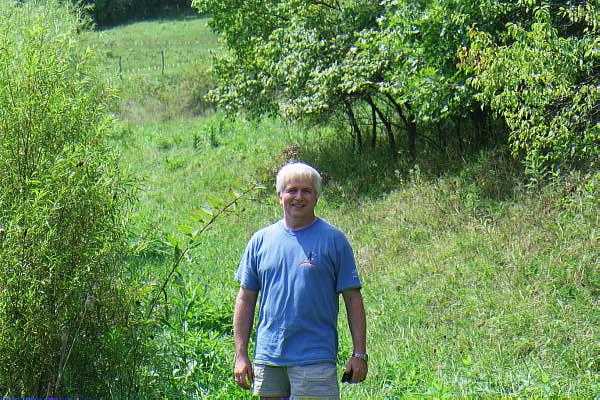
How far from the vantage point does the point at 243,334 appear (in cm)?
520

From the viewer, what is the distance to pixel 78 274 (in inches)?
255

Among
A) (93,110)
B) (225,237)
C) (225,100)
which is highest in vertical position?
(93,110)

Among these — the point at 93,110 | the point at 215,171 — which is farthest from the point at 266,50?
the point at 93,110

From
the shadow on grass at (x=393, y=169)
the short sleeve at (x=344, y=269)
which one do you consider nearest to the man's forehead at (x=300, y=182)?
the short sleeve at (x=344, y=269)

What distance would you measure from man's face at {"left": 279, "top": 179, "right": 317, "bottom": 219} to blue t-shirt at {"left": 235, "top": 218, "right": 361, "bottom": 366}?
0.10 metres

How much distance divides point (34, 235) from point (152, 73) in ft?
103

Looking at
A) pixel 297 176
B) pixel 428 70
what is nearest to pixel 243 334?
pixel 297 176

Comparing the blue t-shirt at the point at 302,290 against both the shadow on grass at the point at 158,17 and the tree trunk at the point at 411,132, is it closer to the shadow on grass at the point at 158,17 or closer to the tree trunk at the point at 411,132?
the tree trunk at the point at 411,132

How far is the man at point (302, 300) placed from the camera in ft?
16.2

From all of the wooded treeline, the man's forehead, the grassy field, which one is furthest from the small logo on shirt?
the wooded treeline

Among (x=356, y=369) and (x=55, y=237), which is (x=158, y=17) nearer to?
A: (x=55, y=237)

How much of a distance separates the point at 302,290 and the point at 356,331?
0.38 m

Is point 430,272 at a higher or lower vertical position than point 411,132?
lower

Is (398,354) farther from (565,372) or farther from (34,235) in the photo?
(34,235)
